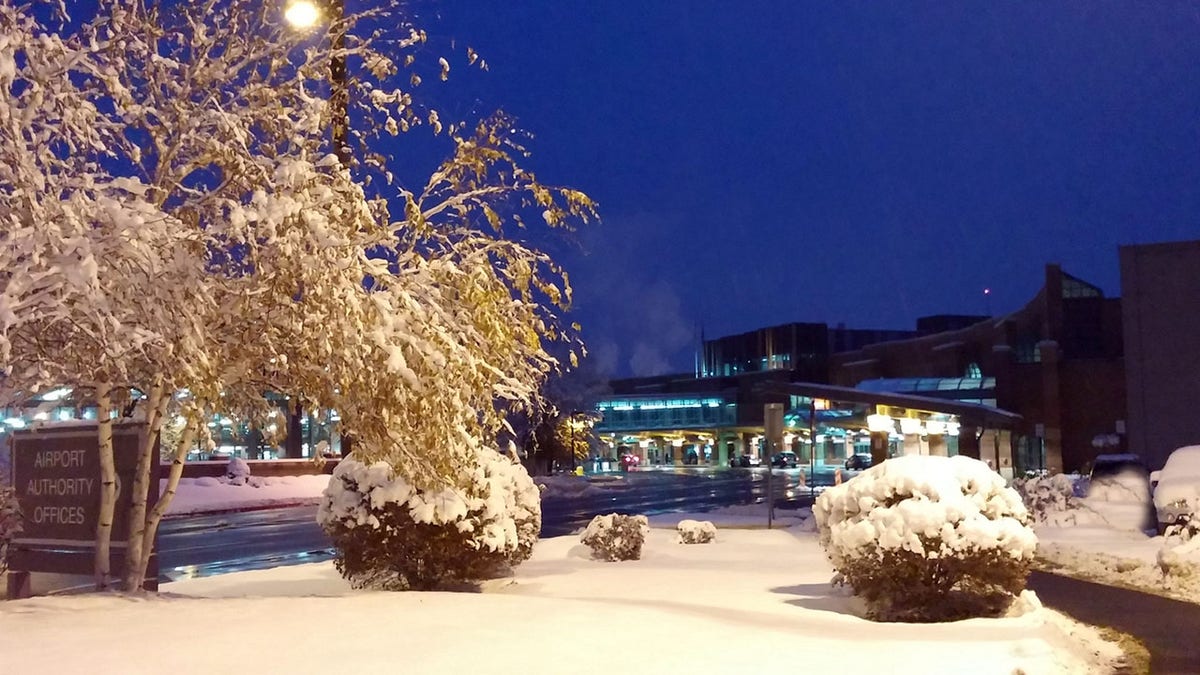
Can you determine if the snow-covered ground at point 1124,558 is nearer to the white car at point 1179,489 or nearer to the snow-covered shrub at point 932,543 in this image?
the white car at point 1179,489

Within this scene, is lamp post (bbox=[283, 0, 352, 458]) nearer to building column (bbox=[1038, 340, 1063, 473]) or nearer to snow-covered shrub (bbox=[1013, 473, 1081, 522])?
snow-covered shrub (bbox=[1013, 473, 1081, 522])

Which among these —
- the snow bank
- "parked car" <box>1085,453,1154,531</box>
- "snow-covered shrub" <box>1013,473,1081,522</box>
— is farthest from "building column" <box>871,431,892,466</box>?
the snow bank

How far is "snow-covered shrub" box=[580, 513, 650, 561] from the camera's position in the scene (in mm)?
18344

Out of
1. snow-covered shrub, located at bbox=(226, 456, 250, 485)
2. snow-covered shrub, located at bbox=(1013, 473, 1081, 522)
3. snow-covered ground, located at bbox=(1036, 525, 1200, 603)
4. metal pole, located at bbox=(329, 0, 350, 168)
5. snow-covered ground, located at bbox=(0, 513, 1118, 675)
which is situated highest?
metal pole, located at bbox=(329, 0, 350, 168)

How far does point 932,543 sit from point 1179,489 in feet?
34.7

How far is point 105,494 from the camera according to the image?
1161 centimetres

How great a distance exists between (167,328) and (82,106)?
6.89ft

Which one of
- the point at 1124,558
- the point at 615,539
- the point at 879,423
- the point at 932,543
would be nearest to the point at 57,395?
the point at 615,539

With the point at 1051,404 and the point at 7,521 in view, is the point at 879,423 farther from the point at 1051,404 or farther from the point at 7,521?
the point at 7,521

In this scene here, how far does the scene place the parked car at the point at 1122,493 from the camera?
26031mm

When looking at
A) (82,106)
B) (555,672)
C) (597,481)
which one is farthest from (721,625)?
(597,481)

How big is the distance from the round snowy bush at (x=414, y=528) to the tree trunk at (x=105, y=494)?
253 centimetres

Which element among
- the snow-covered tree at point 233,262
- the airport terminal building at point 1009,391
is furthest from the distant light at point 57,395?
the airport terminal building at point 1009,391

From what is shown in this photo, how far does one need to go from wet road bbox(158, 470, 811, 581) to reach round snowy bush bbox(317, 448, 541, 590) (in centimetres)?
680
